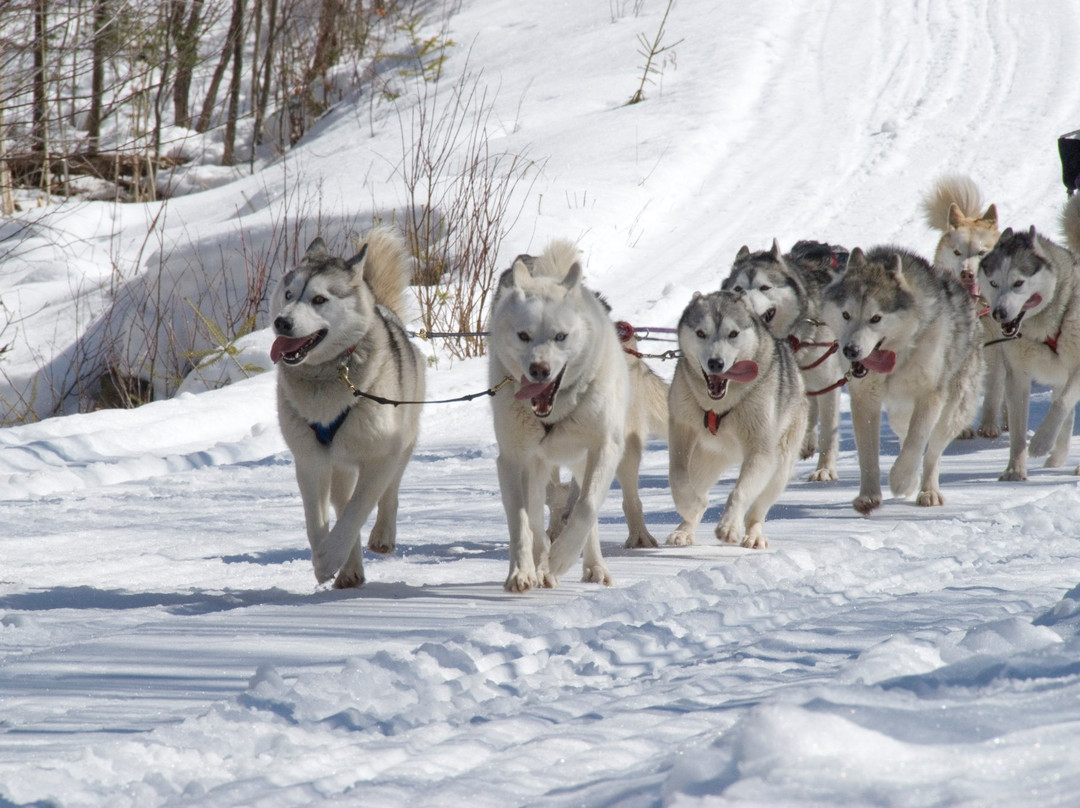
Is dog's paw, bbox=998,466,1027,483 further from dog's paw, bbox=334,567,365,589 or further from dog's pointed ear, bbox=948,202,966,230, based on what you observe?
dog's paw, bbox=334,567,365,589

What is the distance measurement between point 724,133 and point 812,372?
26.8 feet

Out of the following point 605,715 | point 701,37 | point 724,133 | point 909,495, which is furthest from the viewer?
point 701,37

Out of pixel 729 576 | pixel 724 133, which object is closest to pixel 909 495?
pixel 729 576

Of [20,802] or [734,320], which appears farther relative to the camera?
[734,320]

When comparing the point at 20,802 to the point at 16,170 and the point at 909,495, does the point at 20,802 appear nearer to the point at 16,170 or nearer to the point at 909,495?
the point at 909,495

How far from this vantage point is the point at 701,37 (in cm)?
1579

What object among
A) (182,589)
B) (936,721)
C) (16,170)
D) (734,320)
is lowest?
(182,589)

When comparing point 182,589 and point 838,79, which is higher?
point 838,79

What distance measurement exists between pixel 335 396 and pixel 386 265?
2.51 ft

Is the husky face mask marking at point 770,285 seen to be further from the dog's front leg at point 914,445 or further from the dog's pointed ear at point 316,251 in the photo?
the dog's pointed ear at point 316,251

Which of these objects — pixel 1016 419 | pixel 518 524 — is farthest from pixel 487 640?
pixel 1016 419

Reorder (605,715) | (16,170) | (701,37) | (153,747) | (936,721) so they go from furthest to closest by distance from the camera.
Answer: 1. (701,37)
2. (16,170)
3. (605,715)
4. (153,747)
5. (936,721)

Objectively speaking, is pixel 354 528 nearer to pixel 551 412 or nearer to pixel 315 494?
pixel 315 494

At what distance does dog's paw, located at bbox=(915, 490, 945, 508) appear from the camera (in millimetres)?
4734
